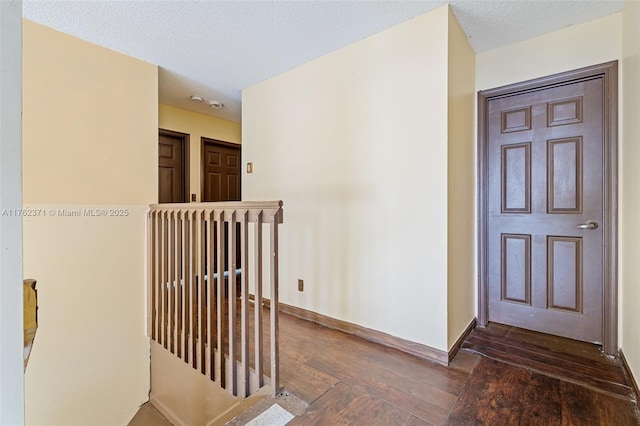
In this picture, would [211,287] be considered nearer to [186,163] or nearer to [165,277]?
[165,277]

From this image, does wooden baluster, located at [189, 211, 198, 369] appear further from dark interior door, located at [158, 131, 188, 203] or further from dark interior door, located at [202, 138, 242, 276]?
dark interior door, located at [158, 131, 188, 203]

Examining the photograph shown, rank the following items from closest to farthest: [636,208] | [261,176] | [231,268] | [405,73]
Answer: [636,208]
[231,268]
[405,73]
[261,176]

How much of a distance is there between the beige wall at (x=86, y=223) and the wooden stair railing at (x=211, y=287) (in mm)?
215

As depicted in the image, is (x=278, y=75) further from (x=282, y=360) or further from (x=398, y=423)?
(x=398, y=423)

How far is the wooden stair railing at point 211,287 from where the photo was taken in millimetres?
1623

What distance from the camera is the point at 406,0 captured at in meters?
1.83

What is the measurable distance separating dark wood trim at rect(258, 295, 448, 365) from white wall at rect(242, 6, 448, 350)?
44mm

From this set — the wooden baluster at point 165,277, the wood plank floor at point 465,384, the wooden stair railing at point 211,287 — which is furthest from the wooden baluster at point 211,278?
the wooden baluster at point 165,277

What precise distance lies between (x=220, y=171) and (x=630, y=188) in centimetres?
414

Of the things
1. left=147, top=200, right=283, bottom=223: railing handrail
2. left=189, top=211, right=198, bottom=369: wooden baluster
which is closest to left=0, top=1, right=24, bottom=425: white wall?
left=147, top=200, right=283, bottom=223: railing handrail

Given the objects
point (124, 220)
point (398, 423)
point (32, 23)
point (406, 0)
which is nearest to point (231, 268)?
point (398, 423)

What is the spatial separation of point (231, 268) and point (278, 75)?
197 cm

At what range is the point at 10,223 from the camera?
408mm

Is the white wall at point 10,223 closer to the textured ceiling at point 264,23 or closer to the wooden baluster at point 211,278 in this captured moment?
the wooden baluster at point 211,278
